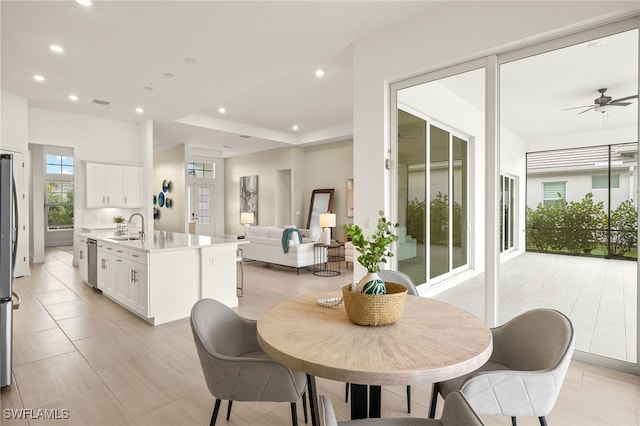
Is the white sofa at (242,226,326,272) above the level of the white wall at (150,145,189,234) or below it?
below

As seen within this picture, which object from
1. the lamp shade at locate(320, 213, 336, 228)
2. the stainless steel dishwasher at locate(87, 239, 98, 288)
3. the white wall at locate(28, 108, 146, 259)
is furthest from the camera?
the lamp shade at locate(320, 213, 336, 228)

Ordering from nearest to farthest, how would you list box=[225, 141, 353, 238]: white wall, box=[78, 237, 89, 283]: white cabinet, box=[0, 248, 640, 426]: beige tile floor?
box=[0, 248, 640, 426]: beige tile floor → box=[78, 237, 89, 283]: white cabinet → box=[225, 141, 353, 238]: white wall

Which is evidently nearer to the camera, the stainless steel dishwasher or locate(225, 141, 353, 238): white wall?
the stainless steel dishwasher

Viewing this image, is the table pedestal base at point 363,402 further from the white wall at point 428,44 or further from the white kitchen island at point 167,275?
the white kitchen island at point 167,275

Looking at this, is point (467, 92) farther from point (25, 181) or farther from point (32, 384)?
point (25, 181)

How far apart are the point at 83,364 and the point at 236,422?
1563 millimetres

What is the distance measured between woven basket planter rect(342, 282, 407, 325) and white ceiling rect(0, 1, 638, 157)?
2348mm

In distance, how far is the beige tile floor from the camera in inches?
79.2

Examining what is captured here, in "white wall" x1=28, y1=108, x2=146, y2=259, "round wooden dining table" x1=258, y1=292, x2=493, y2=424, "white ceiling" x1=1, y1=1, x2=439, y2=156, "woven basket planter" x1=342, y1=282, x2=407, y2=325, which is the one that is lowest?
"round wooden dining table" x1=258, y1=292, x2=493, y2=424

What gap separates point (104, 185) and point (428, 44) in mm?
6765

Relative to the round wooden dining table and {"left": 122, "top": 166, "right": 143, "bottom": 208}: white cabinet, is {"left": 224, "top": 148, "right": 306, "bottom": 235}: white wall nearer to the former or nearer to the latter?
{"left": 122, "top": 166, "right": 143, "bottom": 208}: white cabinet

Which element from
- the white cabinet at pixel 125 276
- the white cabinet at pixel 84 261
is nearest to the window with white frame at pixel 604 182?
the white cabinet at pixel 125 276

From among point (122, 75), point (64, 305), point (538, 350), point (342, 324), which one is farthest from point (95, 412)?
point (122, 75)

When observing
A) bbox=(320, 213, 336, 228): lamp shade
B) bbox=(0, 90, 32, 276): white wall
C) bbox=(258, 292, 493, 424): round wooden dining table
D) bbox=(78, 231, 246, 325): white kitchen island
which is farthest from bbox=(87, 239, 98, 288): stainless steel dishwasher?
bbox=(258, 292, 493, 424): round wooden dining table
